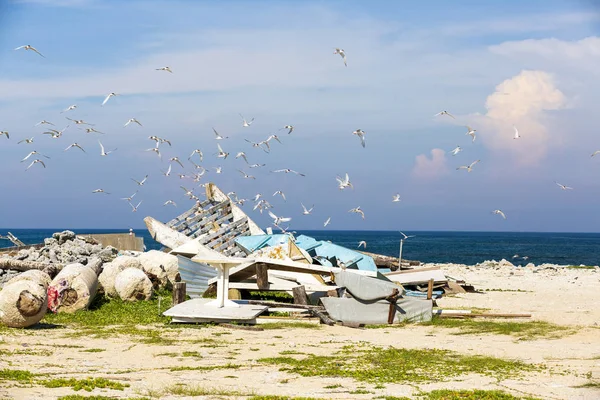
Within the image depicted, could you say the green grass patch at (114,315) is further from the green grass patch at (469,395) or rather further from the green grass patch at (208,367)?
the green grass patch at (469,395)

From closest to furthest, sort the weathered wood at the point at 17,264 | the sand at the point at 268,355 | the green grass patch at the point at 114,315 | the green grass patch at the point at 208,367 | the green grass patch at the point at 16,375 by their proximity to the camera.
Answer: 1. the sand at the point at 268,355
2. the green grass patch at the point at 16,375
3. the green grass patch at the point at 208,367
4. the green grass patch at the point at 114,315
5. the weathered wood at the point at 17,264

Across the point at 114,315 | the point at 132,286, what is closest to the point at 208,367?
the point at 114,315

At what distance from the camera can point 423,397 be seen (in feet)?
36.6

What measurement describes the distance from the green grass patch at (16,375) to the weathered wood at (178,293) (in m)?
8.59

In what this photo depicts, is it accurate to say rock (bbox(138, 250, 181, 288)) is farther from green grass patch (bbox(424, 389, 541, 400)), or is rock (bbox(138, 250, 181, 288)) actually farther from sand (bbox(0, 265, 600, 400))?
green grass patch (bbox(424, 389, 541, 400))

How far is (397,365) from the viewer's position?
1386cm

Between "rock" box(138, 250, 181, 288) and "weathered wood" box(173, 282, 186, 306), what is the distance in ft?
15.4

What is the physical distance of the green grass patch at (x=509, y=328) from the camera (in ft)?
60.1

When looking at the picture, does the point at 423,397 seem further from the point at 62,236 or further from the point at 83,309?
the point at 62,236

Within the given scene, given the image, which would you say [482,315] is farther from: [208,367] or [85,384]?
[85,384]

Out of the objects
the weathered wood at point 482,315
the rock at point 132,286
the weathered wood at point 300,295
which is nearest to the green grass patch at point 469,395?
the weathered wood at point 482,315

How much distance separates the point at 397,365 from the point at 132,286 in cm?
1113

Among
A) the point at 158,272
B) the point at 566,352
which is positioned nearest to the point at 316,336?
the point at 566,352

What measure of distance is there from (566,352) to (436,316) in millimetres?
5835
